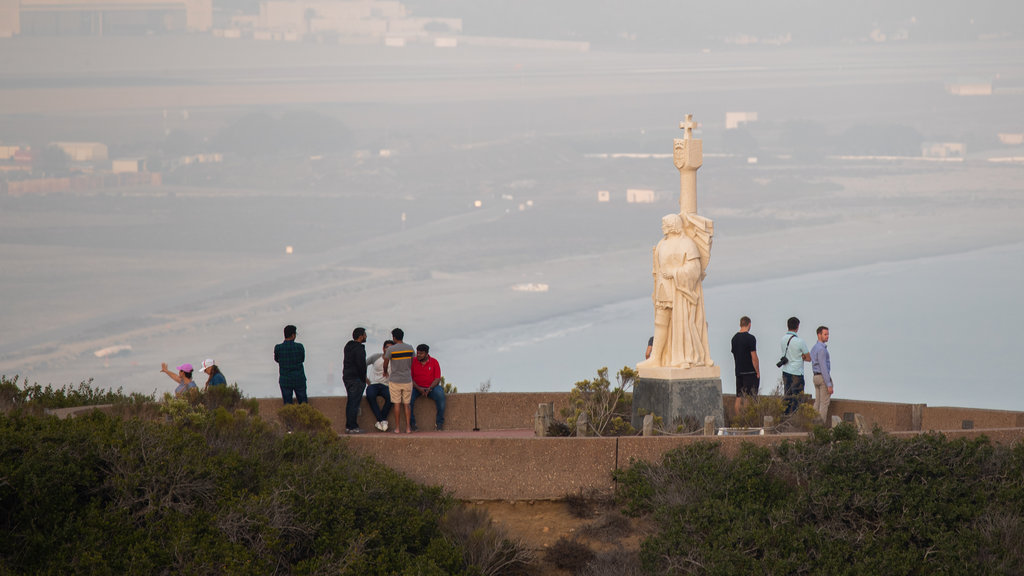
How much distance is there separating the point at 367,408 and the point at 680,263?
5.09 metres

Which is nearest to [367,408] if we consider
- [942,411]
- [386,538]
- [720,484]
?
[386,538]

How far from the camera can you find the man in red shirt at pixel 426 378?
2064 cm

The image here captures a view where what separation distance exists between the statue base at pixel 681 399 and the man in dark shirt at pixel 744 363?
2.15 ft

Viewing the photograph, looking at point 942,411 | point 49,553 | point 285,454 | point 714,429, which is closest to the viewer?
point 49,553

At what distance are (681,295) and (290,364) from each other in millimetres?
5616

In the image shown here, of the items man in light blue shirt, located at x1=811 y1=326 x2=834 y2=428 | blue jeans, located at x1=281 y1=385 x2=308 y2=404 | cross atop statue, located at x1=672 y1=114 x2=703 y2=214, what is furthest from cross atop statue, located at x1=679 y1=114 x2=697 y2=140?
blue jeans, located at x1=281 y1=385 x2=308 y2=404

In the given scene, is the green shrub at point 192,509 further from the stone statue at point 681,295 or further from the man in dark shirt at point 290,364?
the stone statue at point 681,295

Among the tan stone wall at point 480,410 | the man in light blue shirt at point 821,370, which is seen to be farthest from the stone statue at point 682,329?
the tan stone wall at point 480,410

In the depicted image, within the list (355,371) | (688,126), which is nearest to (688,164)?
(688,126)

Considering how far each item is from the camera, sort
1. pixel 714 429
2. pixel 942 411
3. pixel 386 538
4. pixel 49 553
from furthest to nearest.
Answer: pixel 942 411, pixel 714 429, pixel 386 538, pixel 49 553

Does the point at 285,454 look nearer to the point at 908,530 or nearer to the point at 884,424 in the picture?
the point at 908,530

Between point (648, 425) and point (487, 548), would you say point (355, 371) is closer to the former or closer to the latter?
point (648, 425)

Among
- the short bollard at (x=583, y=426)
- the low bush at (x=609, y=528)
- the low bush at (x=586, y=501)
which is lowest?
the low bush at (x=609, y=528)

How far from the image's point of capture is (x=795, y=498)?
52.9ft
